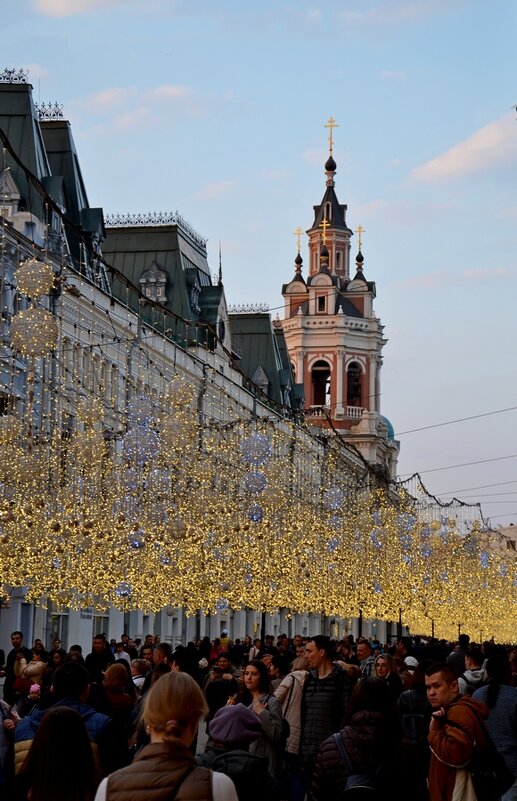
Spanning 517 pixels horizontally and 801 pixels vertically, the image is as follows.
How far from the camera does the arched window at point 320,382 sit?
346 feet

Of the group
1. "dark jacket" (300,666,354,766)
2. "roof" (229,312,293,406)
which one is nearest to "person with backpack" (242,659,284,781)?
"dark jacket" (300,666,354,766)

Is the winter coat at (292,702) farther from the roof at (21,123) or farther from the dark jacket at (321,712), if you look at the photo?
the roof at (21,123)

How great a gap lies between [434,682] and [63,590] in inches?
1114

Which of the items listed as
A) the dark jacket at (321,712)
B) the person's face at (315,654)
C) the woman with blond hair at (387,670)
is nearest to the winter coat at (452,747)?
the dark jacket at (321,712)

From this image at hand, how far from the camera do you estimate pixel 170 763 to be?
604cm

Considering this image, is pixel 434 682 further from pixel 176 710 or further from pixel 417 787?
pixel 176 710

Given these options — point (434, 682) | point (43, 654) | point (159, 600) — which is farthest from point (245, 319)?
point (434, 682)

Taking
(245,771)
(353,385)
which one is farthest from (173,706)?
(353,385)

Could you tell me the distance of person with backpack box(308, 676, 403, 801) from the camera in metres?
8.81

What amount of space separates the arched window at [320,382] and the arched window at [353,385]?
4.72 ft

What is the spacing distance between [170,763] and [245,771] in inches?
98.0

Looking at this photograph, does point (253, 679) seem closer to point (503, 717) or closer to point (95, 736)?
point (503, 717)

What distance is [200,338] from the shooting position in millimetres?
61000

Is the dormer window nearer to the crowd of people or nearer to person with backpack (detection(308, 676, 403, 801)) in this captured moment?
the crowd of people
